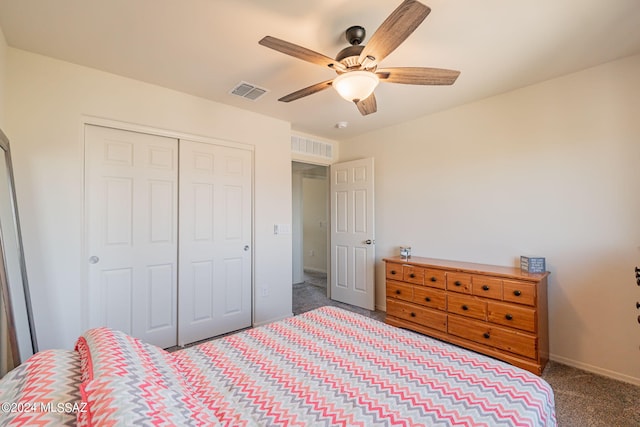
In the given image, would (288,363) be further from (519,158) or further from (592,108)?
(592,108)

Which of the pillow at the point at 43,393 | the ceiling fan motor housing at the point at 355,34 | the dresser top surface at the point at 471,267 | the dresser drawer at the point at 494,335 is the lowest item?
the dresser drawer at the point at 494,335

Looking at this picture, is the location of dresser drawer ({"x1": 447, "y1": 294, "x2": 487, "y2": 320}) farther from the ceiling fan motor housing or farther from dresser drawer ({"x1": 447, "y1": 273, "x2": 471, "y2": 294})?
the ceiling fan motor housing

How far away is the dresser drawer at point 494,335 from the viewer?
2262mm

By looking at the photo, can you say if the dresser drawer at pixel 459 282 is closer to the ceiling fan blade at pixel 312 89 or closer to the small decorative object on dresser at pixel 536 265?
the small decorative object on dresser at pixel 536 265

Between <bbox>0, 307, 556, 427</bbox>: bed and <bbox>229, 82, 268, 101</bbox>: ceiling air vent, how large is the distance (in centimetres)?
217

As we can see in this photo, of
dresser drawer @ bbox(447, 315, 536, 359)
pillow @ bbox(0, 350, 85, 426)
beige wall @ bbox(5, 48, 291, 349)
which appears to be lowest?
dresser drawer @ bbox(447, 315, 536, 359)

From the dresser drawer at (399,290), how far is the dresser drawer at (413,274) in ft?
0.25

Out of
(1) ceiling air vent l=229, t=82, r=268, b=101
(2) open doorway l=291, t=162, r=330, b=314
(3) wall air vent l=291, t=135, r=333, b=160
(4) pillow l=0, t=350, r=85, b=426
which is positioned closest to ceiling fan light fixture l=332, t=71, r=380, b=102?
(1) ceiling air vent l=229, t=82, r=268, b=101

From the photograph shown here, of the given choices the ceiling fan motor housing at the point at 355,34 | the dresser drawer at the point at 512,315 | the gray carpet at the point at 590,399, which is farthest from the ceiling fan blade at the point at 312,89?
the gray carpet at the point at 590,399

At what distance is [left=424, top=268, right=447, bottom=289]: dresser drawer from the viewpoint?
278 cm

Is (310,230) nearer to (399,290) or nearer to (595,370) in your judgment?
(399,290)

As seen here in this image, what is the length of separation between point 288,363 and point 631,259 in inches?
105

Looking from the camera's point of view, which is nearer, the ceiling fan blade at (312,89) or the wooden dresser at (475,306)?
the ceiling fan blade at (312,89)

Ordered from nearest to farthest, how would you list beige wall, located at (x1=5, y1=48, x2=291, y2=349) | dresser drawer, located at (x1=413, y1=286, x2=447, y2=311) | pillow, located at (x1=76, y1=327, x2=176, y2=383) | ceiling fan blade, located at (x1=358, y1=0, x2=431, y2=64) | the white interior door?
pillow, located at (x1=76, y1=327, x2=176, y2=383) → ceiling fan blade, located at (x1=358, y1=0, x2=431, y2=64) → beige wall, located at (x1=5, y1=48, x2=291, y2=349) → dresser drawer, located at (x1=413, y1=286, x2=447, y2=311) → the white interior door
